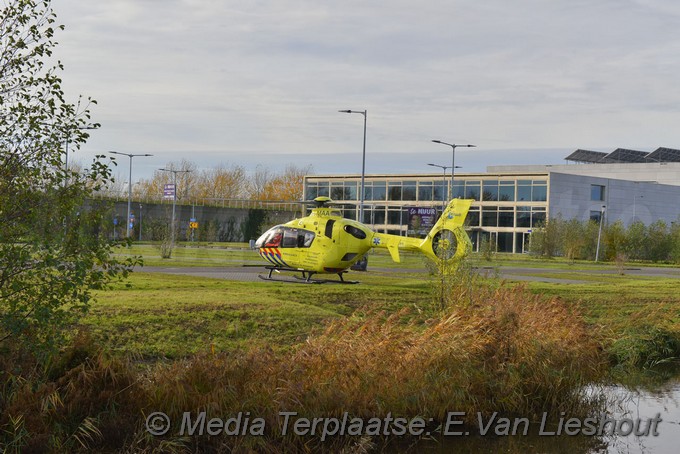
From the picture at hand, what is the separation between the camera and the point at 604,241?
72250 millimetres

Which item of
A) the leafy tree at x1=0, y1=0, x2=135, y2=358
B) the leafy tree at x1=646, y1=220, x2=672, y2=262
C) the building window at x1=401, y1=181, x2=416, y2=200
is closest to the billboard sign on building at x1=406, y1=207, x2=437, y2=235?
the leafy tree at x1=646, y1=220, x2=672, y2=262

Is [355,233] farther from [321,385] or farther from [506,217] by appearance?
[506,217]

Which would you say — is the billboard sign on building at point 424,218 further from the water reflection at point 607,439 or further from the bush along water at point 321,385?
the water reflection at point 607,439

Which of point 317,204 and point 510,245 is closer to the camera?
point 317,204

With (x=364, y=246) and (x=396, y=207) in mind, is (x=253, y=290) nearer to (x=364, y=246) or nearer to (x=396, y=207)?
(x=364, y=246)

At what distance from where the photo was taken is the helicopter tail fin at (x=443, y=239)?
20062 mm

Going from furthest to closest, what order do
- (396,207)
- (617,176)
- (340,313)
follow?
(617,176) < (396,207) < (340,313)

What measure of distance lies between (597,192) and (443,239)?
71770 mm

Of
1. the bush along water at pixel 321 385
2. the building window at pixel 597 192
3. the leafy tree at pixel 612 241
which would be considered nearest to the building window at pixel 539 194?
the building window at pixel 597 192

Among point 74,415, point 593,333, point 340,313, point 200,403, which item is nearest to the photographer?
point 74,415

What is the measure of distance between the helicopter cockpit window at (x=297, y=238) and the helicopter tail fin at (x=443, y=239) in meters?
2.29

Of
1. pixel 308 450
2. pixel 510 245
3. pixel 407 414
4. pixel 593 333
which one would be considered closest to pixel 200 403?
pixel 308 450

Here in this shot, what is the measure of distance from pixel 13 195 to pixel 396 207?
83.8 meters

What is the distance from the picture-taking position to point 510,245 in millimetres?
86438
